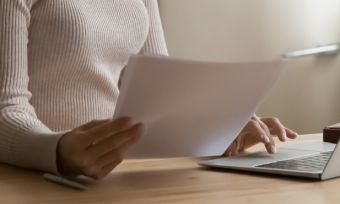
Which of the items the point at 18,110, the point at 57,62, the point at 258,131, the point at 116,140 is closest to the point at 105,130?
the point at 116,140

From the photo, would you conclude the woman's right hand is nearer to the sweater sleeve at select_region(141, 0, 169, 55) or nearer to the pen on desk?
the pen on desk

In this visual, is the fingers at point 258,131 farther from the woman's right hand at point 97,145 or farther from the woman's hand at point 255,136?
the woman's right hand at point 97,145

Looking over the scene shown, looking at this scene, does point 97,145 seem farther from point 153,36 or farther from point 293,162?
point 153,36

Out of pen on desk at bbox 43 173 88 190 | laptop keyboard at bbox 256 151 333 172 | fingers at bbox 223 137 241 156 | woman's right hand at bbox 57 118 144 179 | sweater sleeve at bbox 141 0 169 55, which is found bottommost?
fingers at bbox 223 137 241 156

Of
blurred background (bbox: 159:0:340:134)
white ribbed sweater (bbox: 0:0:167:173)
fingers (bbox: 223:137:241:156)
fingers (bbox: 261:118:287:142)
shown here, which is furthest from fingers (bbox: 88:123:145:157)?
blurred background (bbox: 159:0:340:134)

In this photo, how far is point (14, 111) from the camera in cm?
83

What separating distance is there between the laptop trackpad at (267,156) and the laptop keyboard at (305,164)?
3cm

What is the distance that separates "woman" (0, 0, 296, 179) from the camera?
69 cm

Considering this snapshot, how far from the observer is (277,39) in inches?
90.8

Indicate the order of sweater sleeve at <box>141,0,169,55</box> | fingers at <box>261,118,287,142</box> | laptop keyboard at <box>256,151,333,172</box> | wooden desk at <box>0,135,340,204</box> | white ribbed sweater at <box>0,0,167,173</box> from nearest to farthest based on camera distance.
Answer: wooden desk at <box>0,135,340,204</box> < laptop keyboard at <box>256,151,333,172</box> < white ribbed sweater at <box>0,0,167,173</box> < fingers at <box>261,118,287,142</box> < sweater sleeve at <box>141,0,169,55</box>

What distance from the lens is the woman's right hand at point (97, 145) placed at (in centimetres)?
66

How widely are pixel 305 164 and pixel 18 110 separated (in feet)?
1.39

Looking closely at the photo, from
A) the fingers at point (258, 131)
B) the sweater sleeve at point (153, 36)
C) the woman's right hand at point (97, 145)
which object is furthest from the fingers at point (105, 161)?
the sweater sleeve at point (153, 36)

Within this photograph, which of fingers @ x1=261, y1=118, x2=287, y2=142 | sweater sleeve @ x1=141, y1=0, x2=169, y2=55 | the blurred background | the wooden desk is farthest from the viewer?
the blurred background
